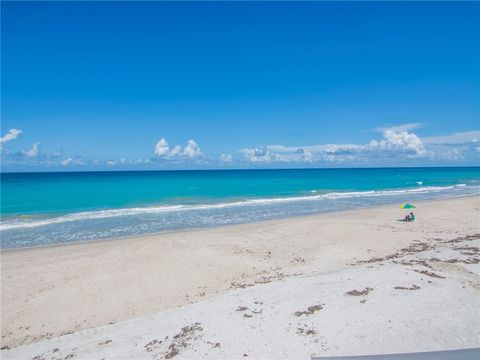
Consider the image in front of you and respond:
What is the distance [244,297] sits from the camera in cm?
758

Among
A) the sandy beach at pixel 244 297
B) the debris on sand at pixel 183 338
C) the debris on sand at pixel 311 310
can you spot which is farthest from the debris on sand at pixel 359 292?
the debris on sand at pixel 183 338

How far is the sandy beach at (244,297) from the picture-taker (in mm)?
5652

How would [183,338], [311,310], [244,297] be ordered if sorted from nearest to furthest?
[183,338] → [311,310] → [244,297]

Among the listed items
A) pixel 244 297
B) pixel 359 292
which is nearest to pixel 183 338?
pixel 244 297

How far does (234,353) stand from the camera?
534 cm

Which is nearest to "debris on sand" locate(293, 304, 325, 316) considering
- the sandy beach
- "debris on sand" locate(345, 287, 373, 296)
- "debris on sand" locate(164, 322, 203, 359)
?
the sandy beach

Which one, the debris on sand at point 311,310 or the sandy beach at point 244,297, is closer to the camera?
the sandy beach at point 244,297

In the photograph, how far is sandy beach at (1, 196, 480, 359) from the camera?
5.65 metres

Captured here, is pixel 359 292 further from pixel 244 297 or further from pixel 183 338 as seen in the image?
pixel 183 338

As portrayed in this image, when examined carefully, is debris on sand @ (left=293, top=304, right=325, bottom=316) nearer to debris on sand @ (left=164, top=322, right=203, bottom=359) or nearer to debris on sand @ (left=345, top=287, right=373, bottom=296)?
debris on sand @ (left=345, top=287, right=373, bottom=296)

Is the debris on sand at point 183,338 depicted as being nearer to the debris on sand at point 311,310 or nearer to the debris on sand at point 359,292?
the debris on sand at point 311,310

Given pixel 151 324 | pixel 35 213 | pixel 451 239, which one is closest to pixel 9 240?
pixel 35 213

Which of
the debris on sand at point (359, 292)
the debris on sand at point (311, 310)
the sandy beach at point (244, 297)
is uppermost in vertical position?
the debris on sand at point (359, 292)

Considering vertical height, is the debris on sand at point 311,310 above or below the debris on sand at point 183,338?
above
